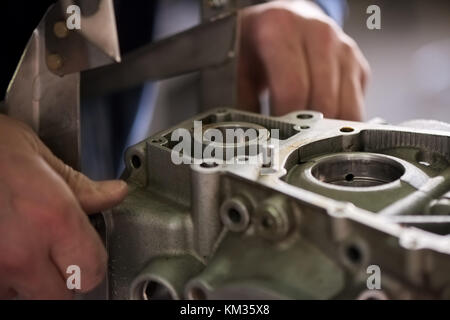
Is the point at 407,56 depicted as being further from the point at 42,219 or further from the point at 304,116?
the point at 42,219

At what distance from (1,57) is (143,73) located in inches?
12.7

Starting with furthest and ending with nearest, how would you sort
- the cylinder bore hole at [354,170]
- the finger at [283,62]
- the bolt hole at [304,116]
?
the finger at [283,62], the bolt hole at [304,116], the cylinder bore hole at [354,170]

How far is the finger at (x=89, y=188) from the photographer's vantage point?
2.85 feet

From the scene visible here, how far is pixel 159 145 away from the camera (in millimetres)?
925

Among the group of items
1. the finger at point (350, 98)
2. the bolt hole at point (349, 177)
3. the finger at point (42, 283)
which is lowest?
the finger at point (42, 283)

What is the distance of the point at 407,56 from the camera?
9.01 ft

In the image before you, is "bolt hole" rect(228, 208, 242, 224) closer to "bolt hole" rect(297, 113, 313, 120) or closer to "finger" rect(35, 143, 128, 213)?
"finger" rect(35, 143, 128, 213)

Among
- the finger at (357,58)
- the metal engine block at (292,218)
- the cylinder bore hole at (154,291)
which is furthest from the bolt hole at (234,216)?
the finger at (357,58)

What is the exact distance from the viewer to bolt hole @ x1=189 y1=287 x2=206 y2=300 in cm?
80

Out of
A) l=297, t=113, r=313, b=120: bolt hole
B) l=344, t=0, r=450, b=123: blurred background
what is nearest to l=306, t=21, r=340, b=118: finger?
l=297, t=113, r=313, b=120: bolt hole

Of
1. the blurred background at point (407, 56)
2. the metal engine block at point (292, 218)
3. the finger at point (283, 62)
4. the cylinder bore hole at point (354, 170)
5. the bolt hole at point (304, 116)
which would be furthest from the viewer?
the blurred background at point (407, 56)

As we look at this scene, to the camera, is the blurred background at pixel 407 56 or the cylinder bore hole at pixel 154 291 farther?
the blurred background at pixel 407 56

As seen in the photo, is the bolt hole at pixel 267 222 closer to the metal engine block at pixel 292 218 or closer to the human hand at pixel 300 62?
the metal engine block at pixel 292 218

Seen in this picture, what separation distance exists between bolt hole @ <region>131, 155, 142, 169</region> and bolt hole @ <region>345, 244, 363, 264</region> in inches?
14.8
